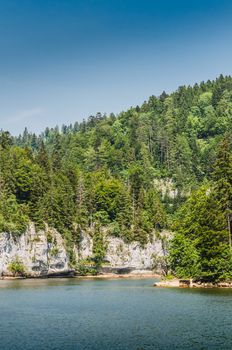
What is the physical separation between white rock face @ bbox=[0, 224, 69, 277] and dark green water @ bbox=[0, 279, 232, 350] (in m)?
41.8

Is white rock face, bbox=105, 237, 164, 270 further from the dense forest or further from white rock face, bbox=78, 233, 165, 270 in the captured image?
the dense forest

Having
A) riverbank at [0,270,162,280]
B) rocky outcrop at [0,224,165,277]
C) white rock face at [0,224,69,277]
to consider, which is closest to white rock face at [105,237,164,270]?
rocky outcrop at [0,224,165,277]

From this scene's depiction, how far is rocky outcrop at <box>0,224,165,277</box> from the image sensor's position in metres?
113

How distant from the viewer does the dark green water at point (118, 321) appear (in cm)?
3747

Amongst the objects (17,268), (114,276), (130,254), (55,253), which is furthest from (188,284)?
(130,254)

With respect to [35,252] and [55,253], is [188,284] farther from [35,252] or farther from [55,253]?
[55,253]

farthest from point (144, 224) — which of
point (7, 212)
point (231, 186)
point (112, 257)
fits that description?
point (231, 186)

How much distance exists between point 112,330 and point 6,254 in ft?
241

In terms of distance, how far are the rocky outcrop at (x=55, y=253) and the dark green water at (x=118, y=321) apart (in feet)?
139

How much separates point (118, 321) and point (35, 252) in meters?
73.4

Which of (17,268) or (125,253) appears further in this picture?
(125,253)

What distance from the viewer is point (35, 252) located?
118m

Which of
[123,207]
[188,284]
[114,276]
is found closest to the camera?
[188,284]

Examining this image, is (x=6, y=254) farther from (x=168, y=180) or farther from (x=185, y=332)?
(x=168, y=180)
